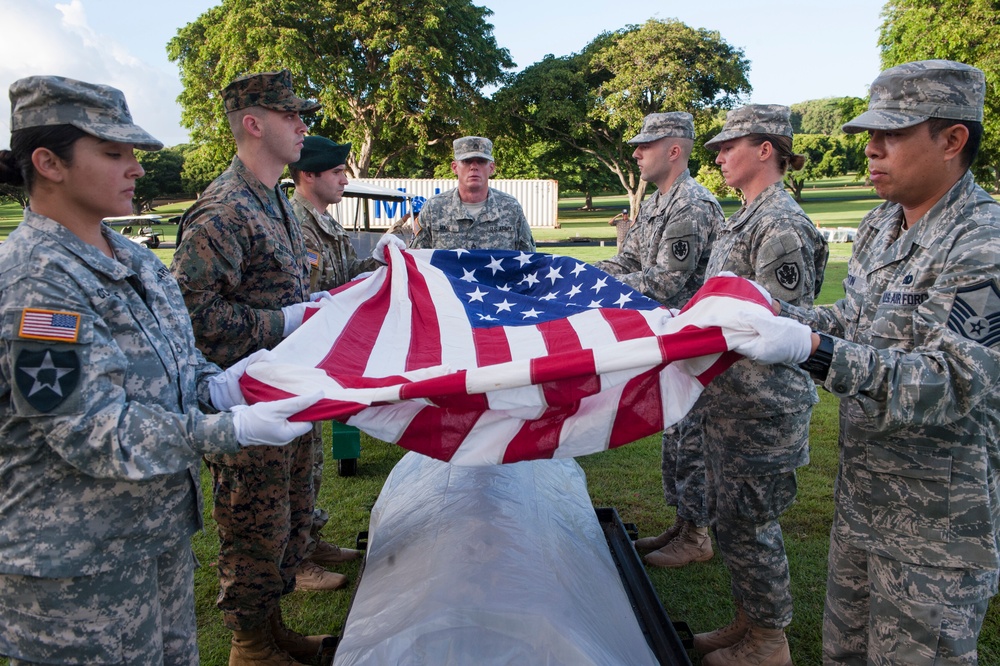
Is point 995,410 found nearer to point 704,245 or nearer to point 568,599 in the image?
point 568,599

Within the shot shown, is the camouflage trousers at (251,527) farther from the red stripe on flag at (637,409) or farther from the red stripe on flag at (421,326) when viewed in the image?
the red stripe on flag at (637,409)

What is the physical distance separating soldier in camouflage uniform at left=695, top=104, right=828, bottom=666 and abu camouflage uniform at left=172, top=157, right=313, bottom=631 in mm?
1947

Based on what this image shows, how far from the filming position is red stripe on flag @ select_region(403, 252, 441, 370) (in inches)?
111

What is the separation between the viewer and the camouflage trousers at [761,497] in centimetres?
298

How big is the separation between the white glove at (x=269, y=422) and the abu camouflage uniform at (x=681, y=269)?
2653 millimetres

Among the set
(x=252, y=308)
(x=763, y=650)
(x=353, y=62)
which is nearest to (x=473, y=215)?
Result: (x=252, y=308)

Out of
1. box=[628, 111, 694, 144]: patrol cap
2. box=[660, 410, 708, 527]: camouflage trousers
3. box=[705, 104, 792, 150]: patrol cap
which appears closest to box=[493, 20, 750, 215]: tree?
box=[628, 111, 694, 144]: patrol cap

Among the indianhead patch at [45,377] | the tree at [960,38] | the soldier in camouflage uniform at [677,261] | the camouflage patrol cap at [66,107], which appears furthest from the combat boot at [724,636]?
the tree at [960,38]

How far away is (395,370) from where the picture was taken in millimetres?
2684

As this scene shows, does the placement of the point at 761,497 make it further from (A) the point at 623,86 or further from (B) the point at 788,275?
(A) the point at 623,86

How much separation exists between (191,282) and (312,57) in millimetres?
29563

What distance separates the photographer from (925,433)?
84.7 inches

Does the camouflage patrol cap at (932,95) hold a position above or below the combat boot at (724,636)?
above

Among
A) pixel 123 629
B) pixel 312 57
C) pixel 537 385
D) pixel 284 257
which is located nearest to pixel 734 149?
pixel 537 385
